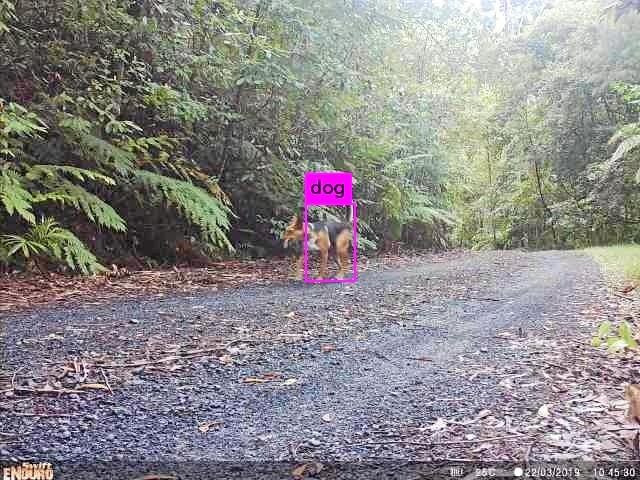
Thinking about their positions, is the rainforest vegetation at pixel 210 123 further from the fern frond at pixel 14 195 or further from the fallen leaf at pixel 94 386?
the fallen leaf at pixel 94 386

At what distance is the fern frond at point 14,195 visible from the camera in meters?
4.87

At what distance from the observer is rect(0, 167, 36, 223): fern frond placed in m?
4.87

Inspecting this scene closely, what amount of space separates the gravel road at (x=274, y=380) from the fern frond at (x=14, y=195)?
137 cm

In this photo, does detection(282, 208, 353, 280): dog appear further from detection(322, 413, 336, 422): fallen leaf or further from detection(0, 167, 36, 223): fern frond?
detection(322, 413, 336, 422): fallen leaf

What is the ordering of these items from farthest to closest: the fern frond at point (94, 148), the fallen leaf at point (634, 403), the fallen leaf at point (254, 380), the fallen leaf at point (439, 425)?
1. the fern frond at point (94, 148)
2. the fallen leaf at point (254, 380)
3. the fallen leaf at point (439, 425)
4. the fallen leaf at point (634, 403)

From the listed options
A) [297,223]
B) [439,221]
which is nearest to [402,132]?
[439,221]

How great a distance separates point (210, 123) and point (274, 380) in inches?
226

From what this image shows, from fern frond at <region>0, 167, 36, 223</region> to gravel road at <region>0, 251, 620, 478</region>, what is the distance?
1.37m

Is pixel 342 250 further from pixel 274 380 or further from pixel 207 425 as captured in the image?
pixel 207 425

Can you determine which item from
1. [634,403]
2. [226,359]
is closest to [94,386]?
[226,359]

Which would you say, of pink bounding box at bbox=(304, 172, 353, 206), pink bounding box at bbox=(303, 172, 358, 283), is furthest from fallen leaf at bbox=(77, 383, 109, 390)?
pink bounding box at bbox=(304, 172, 353, 206)

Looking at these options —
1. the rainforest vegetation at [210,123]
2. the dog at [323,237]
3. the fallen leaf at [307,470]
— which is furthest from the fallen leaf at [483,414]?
the dog at [323,237]

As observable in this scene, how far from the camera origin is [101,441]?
190 centimetres

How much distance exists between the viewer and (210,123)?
7711 mm
